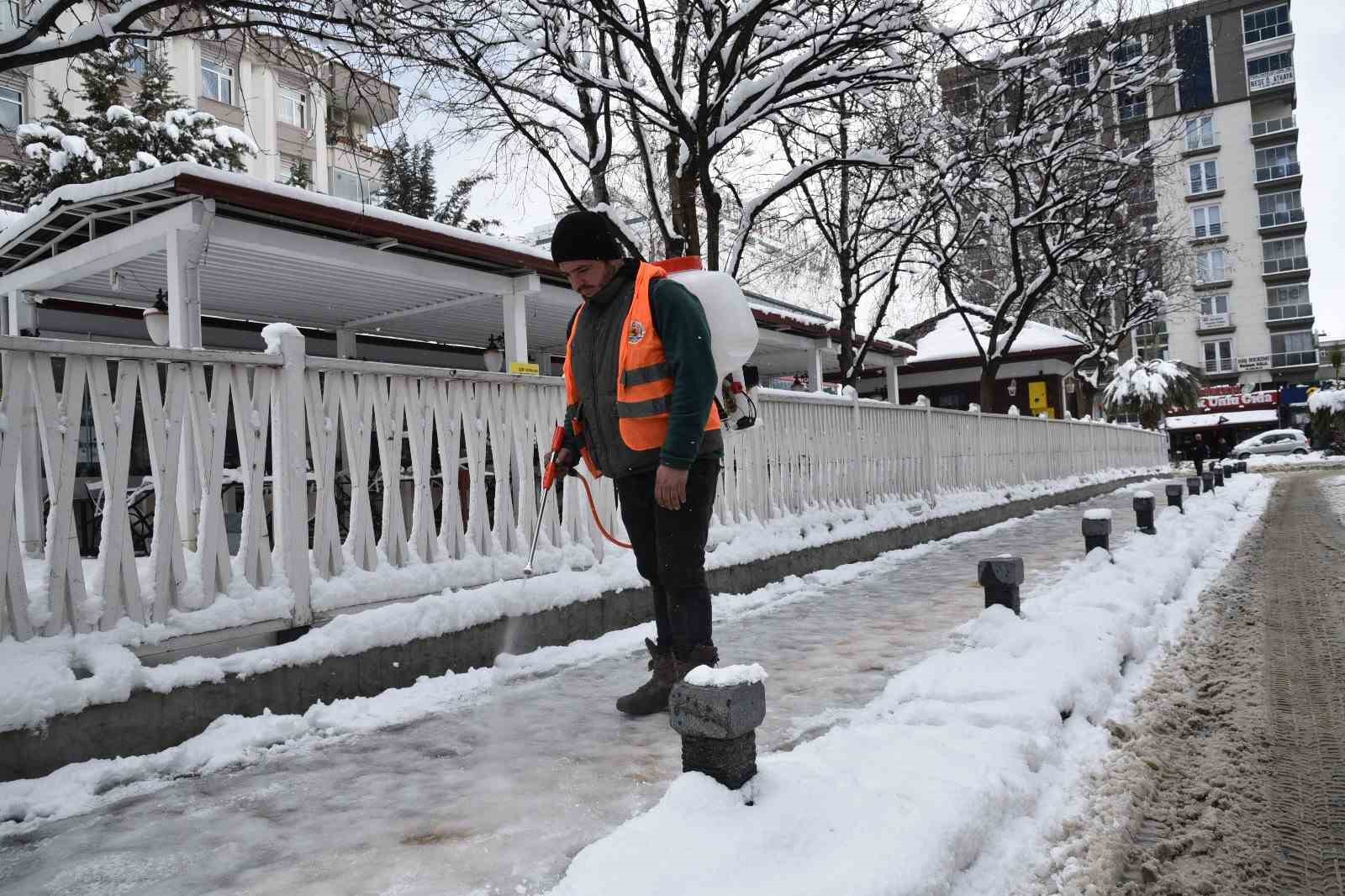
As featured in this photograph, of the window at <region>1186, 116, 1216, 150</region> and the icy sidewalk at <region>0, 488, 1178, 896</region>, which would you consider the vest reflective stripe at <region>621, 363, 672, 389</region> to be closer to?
the icy sidewalk at <region>0, 488, 1178, 896</region>

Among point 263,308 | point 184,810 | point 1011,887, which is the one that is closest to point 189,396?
point 184,810

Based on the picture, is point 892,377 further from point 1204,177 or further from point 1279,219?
point 1279,219

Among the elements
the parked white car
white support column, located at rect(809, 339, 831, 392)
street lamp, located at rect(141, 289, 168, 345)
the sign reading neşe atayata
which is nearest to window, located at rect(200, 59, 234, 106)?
white support column, located at rect(809, 339, 831, 392)

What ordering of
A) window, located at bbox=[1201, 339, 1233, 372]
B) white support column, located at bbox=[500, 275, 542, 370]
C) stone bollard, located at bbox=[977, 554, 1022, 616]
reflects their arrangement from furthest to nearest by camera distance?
window, located at bbox=[1201, 339, 1233, 372], white support column, located at bbox=[500, 275, 542, 370], stone bollard, located at bbox=[977, 554, 1022, 616]

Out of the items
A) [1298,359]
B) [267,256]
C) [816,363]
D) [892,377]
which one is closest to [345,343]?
[267,256]

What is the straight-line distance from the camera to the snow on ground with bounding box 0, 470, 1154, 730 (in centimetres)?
275

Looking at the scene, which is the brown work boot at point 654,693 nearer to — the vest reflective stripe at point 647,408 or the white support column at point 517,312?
the vest reflective stripe at point 647,408

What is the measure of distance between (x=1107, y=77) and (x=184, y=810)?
17807 millimetres

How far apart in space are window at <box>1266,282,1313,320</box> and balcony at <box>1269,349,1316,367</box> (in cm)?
214

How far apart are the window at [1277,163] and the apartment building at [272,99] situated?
53.3 meters

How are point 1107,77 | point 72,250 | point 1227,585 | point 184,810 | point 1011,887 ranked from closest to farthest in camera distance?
point 1011,887 < point 184,810 < point 1227,585 < point 72,250 < point 1107,77

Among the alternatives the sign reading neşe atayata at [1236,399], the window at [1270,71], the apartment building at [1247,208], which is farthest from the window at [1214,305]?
the window at [1270,71]

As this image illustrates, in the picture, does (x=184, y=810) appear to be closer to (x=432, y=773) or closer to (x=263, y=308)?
(x=432, y=773)

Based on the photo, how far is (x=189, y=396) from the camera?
3422mm
